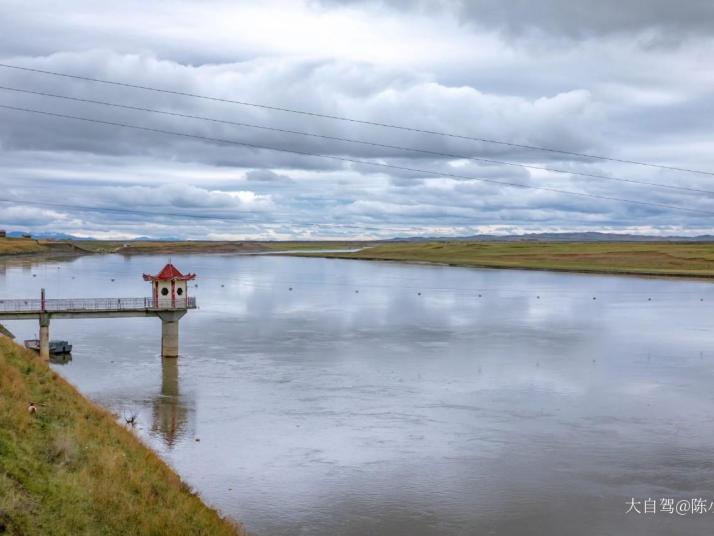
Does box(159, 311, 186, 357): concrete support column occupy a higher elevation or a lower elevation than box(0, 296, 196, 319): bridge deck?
lower

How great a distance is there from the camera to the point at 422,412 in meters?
35.2

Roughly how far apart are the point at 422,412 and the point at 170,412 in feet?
39.7

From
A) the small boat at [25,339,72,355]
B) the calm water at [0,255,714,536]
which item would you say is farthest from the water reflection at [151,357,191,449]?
the small boat at [25,339,72,355]

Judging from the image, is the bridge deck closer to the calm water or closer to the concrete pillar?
the concrete pillar

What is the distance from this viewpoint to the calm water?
78.0 ft

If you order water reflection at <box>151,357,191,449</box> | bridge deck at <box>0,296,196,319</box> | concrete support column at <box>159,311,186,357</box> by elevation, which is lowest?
water reflection at <box>151,357,191,449</box>

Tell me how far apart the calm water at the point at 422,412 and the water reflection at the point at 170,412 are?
153 mm

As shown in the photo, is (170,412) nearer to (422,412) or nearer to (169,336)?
(422,412)

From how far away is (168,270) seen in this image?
49.2 meters

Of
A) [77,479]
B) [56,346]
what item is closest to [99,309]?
[56,346]

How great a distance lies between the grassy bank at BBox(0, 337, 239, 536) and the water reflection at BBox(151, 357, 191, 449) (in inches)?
222

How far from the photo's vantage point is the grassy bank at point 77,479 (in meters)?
15.4

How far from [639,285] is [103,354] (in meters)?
90.3

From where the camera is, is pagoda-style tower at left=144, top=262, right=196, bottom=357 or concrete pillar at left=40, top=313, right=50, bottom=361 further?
pagoda-style tower at left=144, top=262, right=196, bottom=357
